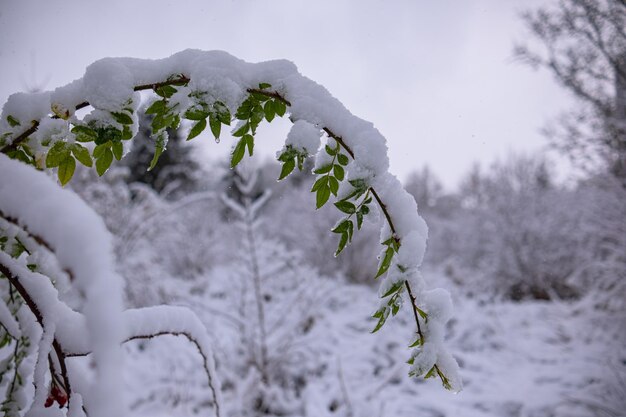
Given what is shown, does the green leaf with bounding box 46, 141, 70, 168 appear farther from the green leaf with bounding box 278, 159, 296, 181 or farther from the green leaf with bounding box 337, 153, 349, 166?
the green leaf with bounding box 337, 153, 349, 166

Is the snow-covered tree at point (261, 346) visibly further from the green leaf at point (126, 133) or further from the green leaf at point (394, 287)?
the green leaf at point (394, 287)

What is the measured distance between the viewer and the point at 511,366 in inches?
168

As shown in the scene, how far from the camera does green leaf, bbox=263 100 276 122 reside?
2.59ft

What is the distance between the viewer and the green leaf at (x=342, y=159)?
790 mm

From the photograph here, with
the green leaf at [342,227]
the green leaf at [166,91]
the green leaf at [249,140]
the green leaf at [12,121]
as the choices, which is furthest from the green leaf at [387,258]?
the green leaf at [12,121]

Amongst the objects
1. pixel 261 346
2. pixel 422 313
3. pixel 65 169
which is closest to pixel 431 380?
pixel 261 346

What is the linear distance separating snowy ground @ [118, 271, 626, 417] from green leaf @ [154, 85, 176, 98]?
277cm

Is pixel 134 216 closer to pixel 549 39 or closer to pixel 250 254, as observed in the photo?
pixel 250 254

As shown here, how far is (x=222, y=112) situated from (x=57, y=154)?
35 centimetres

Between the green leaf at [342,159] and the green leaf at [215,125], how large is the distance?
0.27m

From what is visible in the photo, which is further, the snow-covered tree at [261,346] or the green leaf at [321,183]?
the snow-covered tree at [261,346]

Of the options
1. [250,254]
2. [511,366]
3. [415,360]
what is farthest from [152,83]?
[511,366]

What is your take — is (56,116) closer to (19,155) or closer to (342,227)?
(19,155)

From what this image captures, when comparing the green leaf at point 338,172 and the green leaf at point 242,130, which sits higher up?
the green leaf at point 242,130
